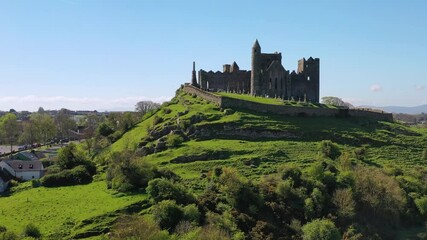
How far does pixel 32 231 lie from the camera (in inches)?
1572

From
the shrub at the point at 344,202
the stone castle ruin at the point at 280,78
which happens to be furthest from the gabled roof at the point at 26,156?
the shrub at the point at 344,202

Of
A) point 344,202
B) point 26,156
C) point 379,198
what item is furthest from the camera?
point 26,156

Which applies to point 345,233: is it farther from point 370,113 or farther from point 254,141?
point 370,113

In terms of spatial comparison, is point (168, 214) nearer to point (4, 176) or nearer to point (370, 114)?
point (4, 176)

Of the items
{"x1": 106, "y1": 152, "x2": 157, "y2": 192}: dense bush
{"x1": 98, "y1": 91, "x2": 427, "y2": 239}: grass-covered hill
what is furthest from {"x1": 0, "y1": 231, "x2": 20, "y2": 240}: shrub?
{"x1": 98, "y1": 91, "x2": 427, "y2": 239}: grass-covered hill

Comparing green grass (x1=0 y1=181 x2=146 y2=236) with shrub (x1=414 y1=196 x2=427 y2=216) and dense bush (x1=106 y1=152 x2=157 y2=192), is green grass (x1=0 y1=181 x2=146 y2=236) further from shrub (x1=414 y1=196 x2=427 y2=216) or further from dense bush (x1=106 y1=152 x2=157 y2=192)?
shrub (x1=414 y1=196 x2=427 y2=216)

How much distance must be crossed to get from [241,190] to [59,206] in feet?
62.7

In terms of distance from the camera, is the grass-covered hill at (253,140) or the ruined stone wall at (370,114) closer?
the grass-covered hill at (253,140)

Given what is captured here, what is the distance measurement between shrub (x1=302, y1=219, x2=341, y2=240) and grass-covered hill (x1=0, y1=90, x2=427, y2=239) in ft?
0.40

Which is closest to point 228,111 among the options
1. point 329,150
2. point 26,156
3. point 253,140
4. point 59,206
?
point 253,140

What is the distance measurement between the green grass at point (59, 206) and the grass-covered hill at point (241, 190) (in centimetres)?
13

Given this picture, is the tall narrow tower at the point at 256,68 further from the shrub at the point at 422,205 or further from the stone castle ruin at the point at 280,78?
the shrub at the point at 422,205

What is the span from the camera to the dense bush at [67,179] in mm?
58219

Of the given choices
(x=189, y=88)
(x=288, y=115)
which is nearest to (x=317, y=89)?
(x=288, y=115)
